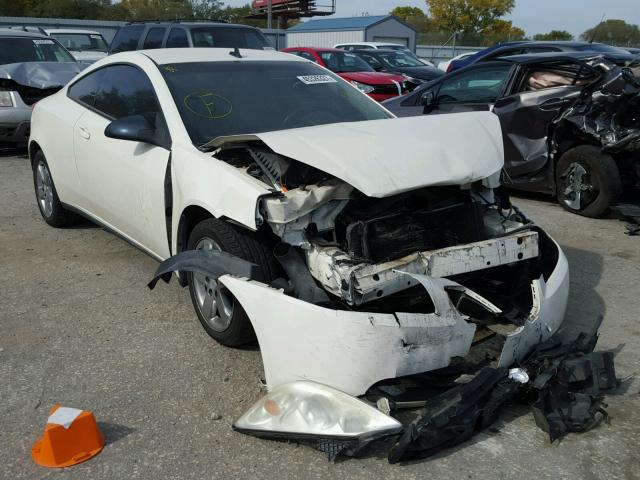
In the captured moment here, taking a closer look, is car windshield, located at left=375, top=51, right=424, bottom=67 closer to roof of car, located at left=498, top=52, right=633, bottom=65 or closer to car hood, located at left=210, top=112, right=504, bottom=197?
roof of car, located at left=498, top=52, right=633, bottom=65

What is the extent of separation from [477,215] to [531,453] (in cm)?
133

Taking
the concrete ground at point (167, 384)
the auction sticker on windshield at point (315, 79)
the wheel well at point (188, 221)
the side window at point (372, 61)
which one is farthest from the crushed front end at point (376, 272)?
the side window at point (372, 61)

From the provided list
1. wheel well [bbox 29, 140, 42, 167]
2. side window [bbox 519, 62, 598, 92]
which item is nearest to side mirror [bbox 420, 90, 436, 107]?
side window [bbox 519, 62, 598, 92]

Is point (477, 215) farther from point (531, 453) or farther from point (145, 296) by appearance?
point (145, 296)

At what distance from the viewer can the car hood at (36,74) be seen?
990cm

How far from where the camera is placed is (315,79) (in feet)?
15.4

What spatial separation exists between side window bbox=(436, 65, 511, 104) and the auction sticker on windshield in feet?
9.14

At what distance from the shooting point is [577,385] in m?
2.95

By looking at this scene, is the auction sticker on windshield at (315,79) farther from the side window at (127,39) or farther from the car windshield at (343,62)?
the car windshield at (343,62)

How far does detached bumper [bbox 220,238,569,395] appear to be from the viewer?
274 centimetres

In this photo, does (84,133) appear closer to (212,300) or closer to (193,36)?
(212,300)

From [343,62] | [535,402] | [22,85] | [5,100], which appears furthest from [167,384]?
[343,62]

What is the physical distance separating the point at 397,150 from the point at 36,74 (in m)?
8.49

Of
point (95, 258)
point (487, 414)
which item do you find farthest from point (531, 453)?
point (95, 258)
